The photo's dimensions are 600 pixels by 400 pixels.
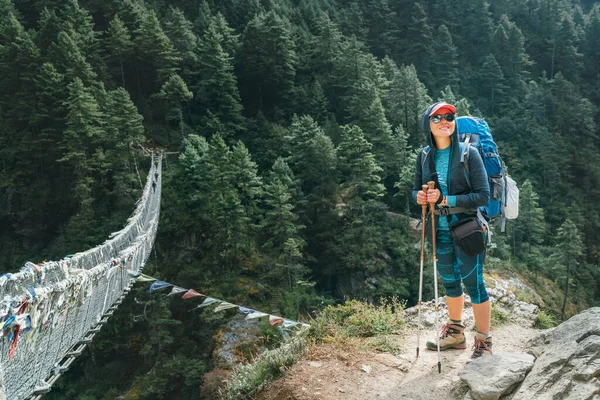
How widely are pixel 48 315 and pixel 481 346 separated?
3.43 meters

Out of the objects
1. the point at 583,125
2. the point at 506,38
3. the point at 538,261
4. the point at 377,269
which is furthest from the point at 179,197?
the point at 506,38

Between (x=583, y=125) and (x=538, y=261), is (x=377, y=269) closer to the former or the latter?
(x=538, y=261)

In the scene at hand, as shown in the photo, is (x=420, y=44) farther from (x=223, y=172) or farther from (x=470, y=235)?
(x=470, y=235)

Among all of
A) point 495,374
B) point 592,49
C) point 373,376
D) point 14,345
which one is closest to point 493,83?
point 592,49

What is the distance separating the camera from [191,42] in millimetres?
28188

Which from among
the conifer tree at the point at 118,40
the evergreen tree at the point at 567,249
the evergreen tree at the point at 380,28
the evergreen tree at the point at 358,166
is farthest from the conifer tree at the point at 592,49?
the conifer tree at the point at 118,40

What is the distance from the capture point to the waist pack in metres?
3.07

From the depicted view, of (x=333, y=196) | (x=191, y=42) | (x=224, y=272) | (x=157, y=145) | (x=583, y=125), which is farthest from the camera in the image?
(x=583, y=125)

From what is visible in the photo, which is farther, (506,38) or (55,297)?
(506,38)

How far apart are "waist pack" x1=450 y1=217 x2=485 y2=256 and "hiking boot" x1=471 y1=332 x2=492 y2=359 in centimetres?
63

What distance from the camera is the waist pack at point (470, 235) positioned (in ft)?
10.1

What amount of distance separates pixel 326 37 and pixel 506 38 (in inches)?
776

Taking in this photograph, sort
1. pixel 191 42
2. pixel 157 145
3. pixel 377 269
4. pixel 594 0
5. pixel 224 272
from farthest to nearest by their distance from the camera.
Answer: pixel 594 0 < pixel 191 42 < pixel 157 145 < pixel 377 269 < pixel 224 272

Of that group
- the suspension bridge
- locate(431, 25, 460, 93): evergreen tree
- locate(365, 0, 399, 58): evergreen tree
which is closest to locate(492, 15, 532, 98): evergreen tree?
locate(431, 25, 460, 93): evergreen tree
